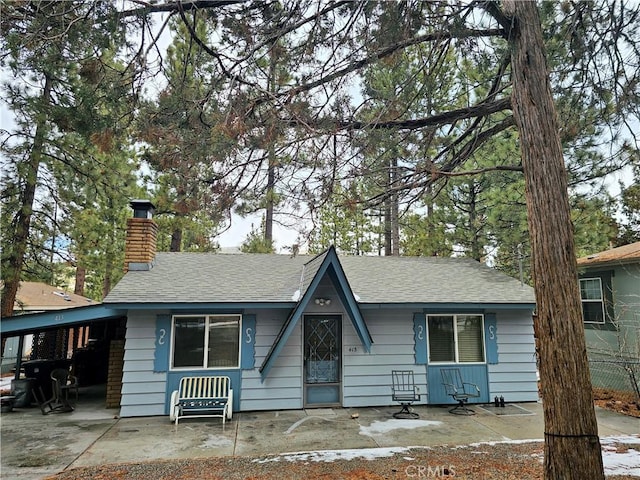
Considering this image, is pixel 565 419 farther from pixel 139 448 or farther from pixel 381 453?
pixel 139 448

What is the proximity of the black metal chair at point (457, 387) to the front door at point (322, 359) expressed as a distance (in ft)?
7.11

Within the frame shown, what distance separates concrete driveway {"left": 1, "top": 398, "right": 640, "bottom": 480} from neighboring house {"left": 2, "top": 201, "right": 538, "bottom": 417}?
48cm

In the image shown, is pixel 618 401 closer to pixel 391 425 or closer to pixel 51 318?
pixel 391 425

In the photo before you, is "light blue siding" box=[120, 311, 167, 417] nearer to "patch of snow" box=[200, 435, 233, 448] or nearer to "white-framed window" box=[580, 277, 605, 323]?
"patch of snow" box=[200, 435, 233, 448]

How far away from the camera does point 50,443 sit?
5.90 m

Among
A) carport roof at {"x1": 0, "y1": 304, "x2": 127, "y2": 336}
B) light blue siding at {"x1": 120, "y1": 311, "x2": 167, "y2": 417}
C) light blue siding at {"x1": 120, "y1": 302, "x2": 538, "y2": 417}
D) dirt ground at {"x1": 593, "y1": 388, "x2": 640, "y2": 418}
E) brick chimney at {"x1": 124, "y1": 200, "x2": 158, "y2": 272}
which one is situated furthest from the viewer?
brick chimney at {"x1": 124, "y1": 200, "x2": 158, "y2": 272}

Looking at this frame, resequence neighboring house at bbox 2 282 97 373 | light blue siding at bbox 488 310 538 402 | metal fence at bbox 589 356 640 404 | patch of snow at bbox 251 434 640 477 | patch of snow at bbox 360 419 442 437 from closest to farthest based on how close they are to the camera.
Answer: patch of snow at bbox 251 434 640 477 < patch of snow at bbox 360 419 442 437 < light blue siding at bbox 488 310 538 402 < metal fence at bbox 589 356 640 404 < neighboring house at bbox 2 282 97 373

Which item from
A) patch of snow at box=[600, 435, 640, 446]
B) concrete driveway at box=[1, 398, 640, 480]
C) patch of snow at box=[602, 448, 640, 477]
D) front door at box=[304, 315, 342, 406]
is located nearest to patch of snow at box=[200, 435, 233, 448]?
concrete driveway at box=[1, 398, 640, 480]

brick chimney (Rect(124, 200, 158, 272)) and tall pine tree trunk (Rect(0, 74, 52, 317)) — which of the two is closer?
brick chimney (Rect(124, 200, 158, 272))

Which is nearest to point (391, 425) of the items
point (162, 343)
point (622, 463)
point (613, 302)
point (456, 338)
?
point (456, 338)

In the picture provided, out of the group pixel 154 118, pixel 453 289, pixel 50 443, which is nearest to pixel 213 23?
pixel 154 118

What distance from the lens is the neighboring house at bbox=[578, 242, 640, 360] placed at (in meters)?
9.72

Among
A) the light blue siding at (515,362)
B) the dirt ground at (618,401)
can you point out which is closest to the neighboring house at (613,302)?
the dirt ground at (618,401)

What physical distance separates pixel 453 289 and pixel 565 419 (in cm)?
519
